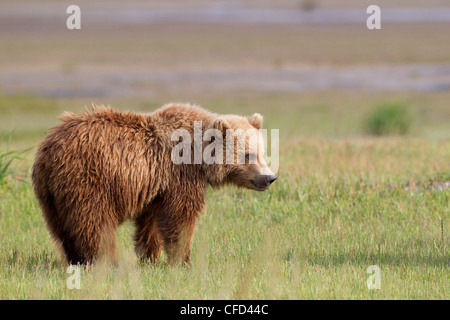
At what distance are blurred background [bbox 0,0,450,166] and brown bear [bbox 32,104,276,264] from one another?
331 inches

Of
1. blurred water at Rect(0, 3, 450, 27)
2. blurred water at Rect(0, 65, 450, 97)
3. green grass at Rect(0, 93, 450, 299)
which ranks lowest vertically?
green grass at Rect(0, 93, 450, 299)

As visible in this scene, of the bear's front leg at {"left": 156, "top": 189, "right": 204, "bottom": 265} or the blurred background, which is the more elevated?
the blurred background

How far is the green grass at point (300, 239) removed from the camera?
5.65m

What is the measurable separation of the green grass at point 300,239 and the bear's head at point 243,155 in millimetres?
675

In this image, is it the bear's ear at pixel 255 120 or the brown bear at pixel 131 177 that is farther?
the bear's ear at pixel 255 120

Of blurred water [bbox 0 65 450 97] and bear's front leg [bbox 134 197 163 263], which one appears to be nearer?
bear's front leg [bbox 134 197 163 263]

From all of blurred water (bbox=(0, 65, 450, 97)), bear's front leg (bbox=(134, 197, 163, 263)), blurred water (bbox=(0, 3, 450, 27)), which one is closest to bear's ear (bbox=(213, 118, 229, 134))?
bear's front leg (bbox=(134, 197, 163, 263))

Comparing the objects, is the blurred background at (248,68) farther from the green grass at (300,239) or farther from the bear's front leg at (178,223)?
the bear's front leg at (178,223)

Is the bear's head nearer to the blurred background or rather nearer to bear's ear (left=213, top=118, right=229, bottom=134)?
bear's ear (left=213, top=118, right=229, bottom=134)

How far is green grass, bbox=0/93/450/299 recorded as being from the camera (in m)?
5.65

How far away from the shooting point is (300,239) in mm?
7484

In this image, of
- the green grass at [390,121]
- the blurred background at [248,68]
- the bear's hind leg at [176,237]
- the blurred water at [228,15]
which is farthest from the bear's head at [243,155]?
the blurred water at [228,15]

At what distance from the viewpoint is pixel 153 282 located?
5.90 m
